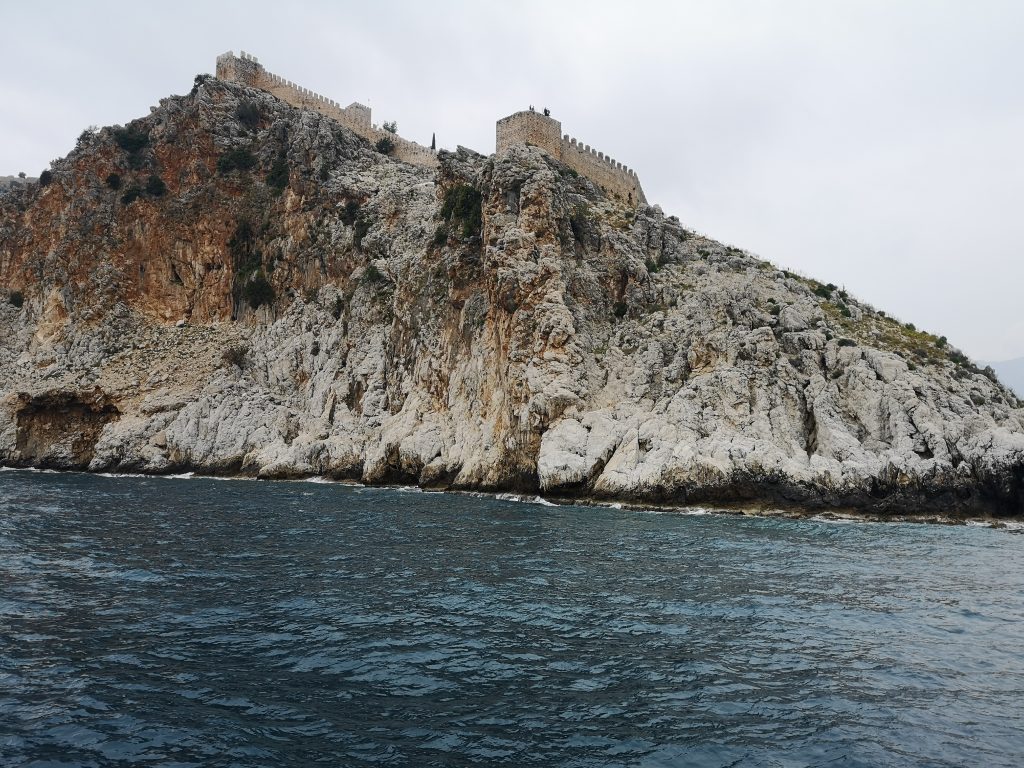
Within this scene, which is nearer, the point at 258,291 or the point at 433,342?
the point at 433,342

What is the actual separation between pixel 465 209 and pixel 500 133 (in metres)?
9.64

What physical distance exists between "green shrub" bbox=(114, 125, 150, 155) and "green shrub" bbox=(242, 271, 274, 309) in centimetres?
2074

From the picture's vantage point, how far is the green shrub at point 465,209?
52.8 metres

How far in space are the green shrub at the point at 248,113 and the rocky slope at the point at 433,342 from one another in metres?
0.19

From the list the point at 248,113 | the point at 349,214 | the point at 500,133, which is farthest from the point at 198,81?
the point at 500,133

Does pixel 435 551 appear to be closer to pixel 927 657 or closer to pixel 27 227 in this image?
pixel 927 657

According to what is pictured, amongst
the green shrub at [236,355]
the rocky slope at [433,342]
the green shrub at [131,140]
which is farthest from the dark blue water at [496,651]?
the green shrub at [131,140]

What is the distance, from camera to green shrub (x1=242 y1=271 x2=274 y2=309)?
64938 mm

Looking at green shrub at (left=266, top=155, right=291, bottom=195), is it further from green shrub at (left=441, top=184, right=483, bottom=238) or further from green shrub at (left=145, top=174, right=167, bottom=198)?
green shrub at (left=441, top=184, right=483, bottom=238)

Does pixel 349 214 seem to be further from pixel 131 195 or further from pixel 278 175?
pixel 131 195

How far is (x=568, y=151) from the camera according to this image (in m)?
61.2

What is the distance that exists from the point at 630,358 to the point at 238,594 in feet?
112

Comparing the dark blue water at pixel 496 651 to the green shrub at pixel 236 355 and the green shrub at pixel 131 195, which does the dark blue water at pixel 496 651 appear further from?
the green shrub at pixel 131 195

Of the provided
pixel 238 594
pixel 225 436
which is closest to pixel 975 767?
pixel 238 594
